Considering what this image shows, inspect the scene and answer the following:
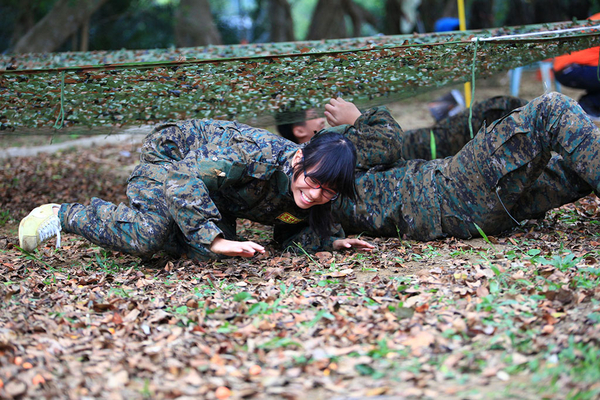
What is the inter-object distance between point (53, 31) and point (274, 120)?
5.75 meters

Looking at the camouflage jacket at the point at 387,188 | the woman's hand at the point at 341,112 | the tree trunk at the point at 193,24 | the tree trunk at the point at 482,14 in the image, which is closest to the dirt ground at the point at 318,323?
the camouflage jacket at the point at 387,188

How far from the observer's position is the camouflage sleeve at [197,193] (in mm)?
2664

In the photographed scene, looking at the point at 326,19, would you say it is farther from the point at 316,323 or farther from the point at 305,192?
the point at 316,323

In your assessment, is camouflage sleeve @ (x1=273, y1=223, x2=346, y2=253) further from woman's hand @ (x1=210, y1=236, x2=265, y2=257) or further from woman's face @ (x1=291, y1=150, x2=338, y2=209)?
woman's hand @ (x1=210, y1=236, x2=265, y2=257)

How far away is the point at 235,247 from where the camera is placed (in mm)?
2619

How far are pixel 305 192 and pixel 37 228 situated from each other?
5.00 ft

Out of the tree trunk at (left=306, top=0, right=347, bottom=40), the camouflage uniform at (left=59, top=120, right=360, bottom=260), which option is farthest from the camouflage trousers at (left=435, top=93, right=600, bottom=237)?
the tree trunk at (left=306, top=0, right=347, bottom=40)

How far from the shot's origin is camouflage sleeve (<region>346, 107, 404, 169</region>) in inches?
130

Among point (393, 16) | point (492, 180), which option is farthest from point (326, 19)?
point (492, 180)

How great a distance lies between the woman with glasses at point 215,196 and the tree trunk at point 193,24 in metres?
6.78

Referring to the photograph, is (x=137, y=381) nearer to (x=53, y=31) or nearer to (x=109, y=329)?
(x=109, y=329)

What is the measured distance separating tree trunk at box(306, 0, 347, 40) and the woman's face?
28.0 feet

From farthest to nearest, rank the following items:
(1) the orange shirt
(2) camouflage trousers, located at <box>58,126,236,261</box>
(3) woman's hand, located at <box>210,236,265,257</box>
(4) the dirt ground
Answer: (1) the orange shirt < (2) camouflage trousers, located at <box>58,126,236,261</box> < (3) woman's hand, located at <box>210,236,265,257</box> < (4) the dirt ground

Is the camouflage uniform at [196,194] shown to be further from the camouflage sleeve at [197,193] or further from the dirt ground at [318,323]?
the dirt ground at [318,323]
